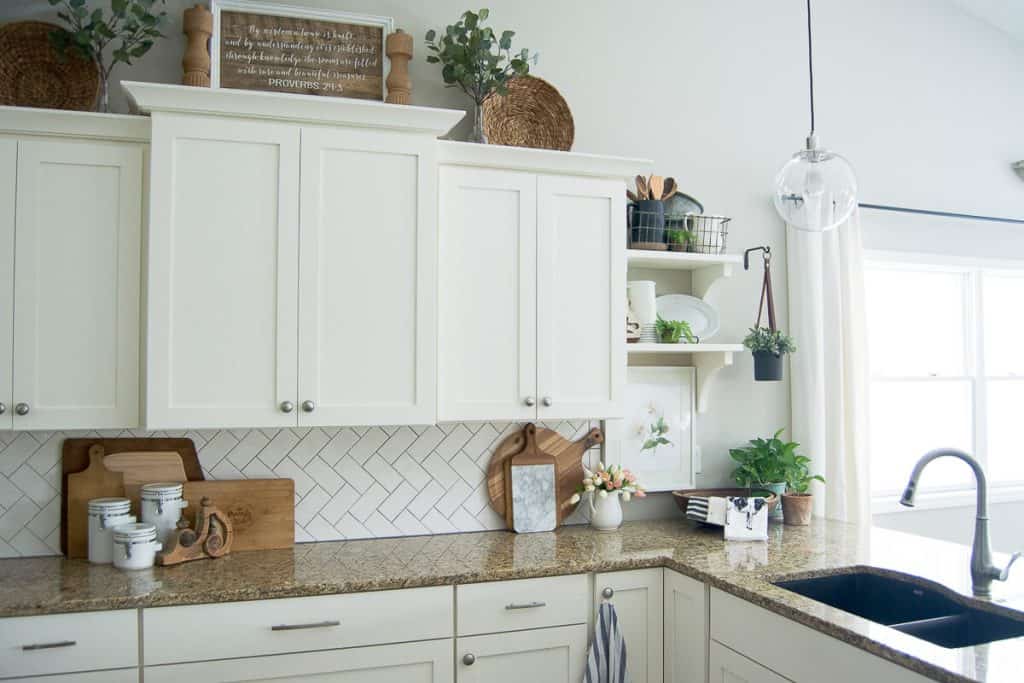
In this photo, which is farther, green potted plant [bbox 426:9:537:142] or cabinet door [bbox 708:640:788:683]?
green potted plant [bbox 426:9:537:142]

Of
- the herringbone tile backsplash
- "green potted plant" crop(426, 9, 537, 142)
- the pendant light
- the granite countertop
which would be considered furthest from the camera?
"green potted plant" crop(426, 9, 537, 142)

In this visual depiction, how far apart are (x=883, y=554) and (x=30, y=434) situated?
265cm

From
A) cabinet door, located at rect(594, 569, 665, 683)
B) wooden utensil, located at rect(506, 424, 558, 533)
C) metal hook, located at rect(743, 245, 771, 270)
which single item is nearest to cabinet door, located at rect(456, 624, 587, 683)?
cabinet door, located at rect(594, 569, 665, 683)

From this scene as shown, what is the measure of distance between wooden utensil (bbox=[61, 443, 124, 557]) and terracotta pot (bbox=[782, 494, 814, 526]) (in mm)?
2281

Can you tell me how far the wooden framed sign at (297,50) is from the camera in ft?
8.38

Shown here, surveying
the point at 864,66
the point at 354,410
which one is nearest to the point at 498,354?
the point at 354,410

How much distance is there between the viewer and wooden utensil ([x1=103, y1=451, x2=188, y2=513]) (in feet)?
8.19

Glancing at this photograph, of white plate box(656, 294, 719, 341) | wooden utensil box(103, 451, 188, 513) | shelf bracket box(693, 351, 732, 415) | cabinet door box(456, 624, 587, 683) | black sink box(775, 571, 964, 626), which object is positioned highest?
white plate box(656, 294, 719, 341)

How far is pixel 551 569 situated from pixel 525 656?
266mm

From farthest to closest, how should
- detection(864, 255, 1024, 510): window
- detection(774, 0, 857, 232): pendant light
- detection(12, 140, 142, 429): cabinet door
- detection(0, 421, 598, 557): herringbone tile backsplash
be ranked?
detection(864, 255, 1024, 510): window, detection(0, 421, 598, 557): herringbone tile backsplash, detection(12, 140, 142, 429): cabinet door, detection(774, 0, 857, 232): pendant light

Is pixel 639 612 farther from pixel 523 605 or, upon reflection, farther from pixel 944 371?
pixel 944 371

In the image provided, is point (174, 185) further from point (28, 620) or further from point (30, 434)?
point (28, 620)

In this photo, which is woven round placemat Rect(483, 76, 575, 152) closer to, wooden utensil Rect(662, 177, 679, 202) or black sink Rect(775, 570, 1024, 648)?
wooden utensil Rect(662, 177, 679, 202)

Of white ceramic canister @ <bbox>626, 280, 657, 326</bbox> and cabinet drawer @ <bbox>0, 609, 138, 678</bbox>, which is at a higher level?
white ceramic canister @ <bbox>626, 280, 657, 326</bbox>
